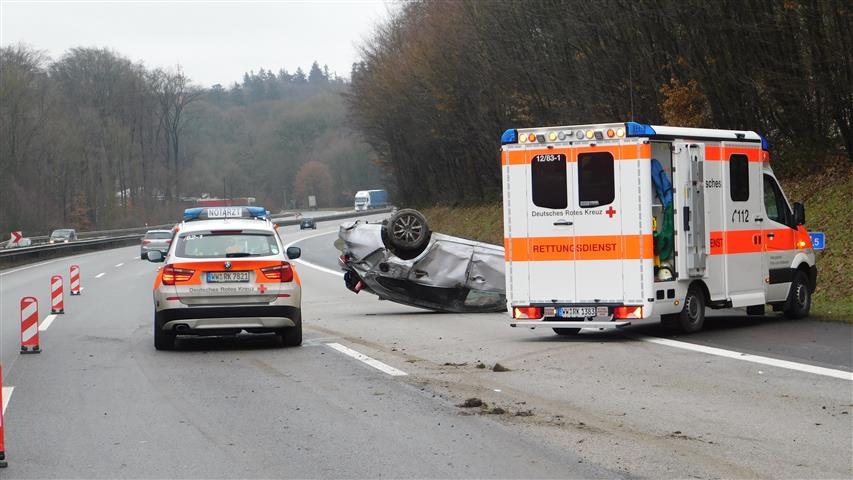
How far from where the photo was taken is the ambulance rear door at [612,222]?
45.6 feet

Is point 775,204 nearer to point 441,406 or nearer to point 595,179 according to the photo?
point 595,179

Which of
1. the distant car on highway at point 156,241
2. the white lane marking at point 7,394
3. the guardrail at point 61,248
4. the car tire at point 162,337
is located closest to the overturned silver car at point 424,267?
the car tire at point 162,337

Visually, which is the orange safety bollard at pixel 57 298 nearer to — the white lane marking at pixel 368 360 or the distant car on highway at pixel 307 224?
the white lane marking at pixel 368 360

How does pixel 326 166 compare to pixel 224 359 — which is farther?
pixel 326 166

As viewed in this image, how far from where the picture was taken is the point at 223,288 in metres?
14.0

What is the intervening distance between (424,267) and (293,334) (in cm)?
530

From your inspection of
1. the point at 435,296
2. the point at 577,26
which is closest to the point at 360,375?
the point at 435,296

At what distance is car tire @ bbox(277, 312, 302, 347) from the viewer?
14422 mm

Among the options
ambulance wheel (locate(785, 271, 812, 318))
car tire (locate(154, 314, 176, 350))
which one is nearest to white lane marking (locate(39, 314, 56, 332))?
car tire (locate(154, 314, 176, 350))

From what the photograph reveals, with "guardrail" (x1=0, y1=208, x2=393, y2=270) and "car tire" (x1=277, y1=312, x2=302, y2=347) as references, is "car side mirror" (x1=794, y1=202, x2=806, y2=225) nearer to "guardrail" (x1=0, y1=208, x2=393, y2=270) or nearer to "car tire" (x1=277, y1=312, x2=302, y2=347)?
"car tire" (x1=277, y1=312, x2=302, y2=347)

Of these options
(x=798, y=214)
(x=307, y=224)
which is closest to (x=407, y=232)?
(x=798, y=214)

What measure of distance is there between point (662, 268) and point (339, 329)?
536cm

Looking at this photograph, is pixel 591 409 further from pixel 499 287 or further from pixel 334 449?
pixel 499 287

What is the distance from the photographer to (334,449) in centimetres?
795
